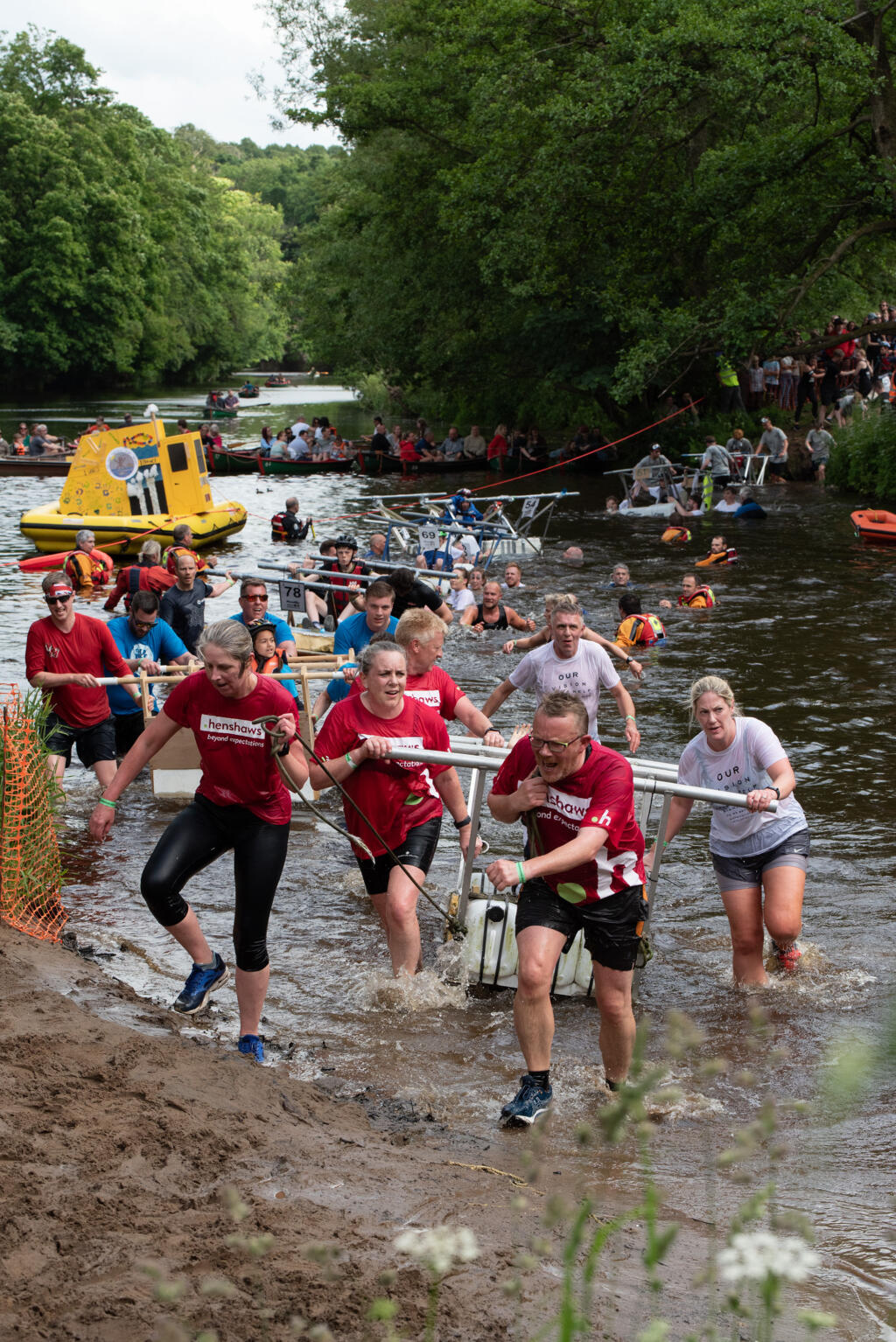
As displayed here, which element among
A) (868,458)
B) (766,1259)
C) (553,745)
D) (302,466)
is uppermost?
(766,1259)

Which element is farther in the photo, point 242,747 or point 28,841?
point 28,841

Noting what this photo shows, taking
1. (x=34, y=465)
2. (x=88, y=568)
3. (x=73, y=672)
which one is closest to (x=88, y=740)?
(x=73, y=672)

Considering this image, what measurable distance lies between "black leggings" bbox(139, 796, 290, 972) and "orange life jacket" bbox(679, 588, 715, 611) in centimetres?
1424

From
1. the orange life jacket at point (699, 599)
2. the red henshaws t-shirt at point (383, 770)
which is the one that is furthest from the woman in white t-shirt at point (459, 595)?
the red henshaws t-shirt at point (383, 770)

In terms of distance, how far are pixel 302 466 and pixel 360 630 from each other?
31917 millimetres

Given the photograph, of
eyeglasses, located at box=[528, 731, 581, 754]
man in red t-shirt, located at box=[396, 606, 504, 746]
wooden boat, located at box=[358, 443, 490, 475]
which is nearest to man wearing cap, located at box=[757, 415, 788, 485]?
wooden boat, located at box=[358, 443, 490, 475]

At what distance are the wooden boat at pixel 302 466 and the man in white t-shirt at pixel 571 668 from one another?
109 feet

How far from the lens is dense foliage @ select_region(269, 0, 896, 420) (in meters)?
25.2

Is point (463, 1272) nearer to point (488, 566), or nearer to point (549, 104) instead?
point (488, 566)

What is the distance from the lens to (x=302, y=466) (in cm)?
4109

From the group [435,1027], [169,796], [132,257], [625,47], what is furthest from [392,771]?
[132,257]

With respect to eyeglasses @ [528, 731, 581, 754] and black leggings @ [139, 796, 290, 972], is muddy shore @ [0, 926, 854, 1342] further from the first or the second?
eyeglasses @ [528, 731, 581, 754]

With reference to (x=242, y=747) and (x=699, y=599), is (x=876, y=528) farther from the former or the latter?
(x=242, y=747)

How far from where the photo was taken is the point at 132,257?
79.2 m
